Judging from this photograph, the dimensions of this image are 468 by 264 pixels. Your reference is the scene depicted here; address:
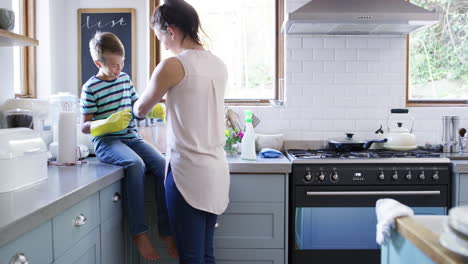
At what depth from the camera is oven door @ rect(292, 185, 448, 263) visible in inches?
96.3

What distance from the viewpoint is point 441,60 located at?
3170 mm

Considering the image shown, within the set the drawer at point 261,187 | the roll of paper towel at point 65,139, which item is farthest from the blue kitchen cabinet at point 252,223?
the roll of paper towel at point 65,139

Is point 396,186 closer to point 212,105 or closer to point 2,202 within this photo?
point 212,105

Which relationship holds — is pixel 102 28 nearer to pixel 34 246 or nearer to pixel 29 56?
pixel 29 56

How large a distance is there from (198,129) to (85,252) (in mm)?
665

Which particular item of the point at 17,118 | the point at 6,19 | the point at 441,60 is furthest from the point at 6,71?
the point at 441,60

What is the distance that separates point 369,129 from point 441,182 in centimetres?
72

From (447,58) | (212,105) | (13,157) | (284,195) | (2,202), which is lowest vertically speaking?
(284,195)

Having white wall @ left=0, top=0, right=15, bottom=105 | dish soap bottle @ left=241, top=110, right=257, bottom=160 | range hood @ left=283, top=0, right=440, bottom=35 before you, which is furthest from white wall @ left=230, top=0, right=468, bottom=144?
white wall @ left=0, top=0, right=15, bottom=105

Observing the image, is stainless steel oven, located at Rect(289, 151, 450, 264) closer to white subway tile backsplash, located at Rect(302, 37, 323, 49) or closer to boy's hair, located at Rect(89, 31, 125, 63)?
white subway tile backsplash, located at Rect(302, 37, 323, 49)

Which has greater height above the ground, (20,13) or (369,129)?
(20,13)

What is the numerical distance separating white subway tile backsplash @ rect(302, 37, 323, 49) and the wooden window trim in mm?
1827

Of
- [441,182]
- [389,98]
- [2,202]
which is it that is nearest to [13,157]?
[2,202]

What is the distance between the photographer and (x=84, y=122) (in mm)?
2230
